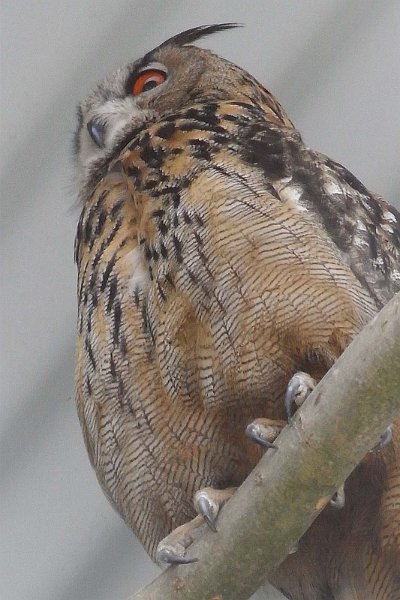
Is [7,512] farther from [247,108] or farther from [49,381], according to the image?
[247,108]

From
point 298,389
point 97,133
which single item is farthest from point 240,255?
point 97,133

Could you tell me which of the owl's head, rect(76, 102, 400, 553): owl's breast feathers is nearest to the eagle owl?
rect(76, 102, 400, 553): owl's breast feathers

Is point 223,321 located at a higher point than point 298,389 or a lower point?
higher

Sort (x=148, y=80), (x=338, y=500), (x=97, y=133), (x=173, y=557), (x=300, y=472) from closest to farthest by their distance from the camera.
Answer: (x=300, y=472) → (x=173, y=557) → (x=338, y=500) → (x=97, y=133) → (x=148, y=80)

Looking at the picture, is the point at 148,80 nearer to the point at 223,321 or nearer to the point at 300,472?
the point at 223,321

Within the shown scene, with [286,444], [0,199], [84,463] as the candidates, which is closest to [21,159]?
[0,199]

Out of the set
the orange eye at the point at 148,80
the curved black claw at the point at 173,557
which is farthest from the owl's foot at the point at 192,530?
the orange eye at the point at 148,80

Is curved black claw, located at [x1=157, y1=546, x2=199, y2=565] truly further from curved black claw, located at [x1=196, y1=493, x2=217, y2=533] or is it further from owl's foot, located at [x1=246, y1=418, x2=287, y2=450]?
owl's foot, located at [x1=246, y1=418, x2=287, y2=450]
